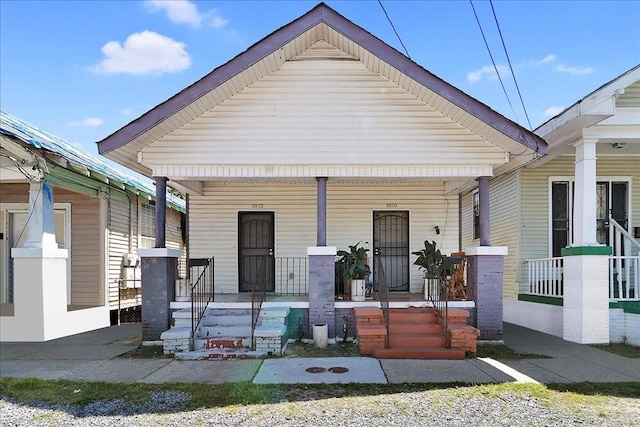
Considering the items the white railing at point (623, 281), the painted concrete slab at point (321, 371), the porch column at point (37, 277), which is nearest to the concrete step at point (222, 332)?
the painted concrete slab at point (321, 371)

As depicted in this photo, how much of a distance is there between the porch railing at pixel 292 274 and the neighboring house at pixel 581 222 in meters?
5.05

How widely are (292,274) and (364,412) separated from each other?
6.90 m

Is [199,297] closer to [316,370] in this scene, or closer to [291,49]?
[316,370]

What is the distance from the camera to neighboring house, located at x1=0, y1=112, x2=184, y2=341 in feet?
30.9

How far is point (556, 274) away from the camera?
10500 millimetres

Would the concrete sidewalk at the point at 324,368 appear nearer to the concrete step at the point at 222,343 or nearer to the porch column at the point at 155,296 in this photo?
the concrete step at the point at 222,343

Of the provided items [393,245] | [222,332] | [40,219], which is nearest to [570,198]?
[393,245]

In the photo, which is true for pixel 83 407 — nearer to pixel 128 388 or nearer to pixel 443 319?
pixel 128 388

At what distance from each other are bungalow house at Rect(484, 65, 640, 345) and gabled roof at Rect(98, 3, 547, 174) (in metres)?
1.25

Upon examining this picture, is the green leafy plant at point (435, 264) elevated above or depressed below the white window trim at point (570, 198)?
below

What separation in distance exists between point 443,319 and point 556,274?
11.8 feet

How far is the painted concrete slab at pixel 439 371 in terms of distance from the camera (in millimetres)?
6336

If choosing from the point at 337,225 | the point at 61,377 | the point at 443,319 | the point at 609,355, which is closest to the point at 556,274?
the point at 609,355

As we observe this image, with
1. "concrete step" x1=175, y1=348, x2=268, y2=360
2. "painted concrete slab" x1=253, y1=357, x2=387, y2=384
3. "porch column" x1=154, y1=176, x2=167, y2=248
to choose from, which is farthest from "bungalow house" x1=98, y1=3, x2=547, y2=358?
"painted concrete slab" x1=253, y1=357, x2=387, y2=384
